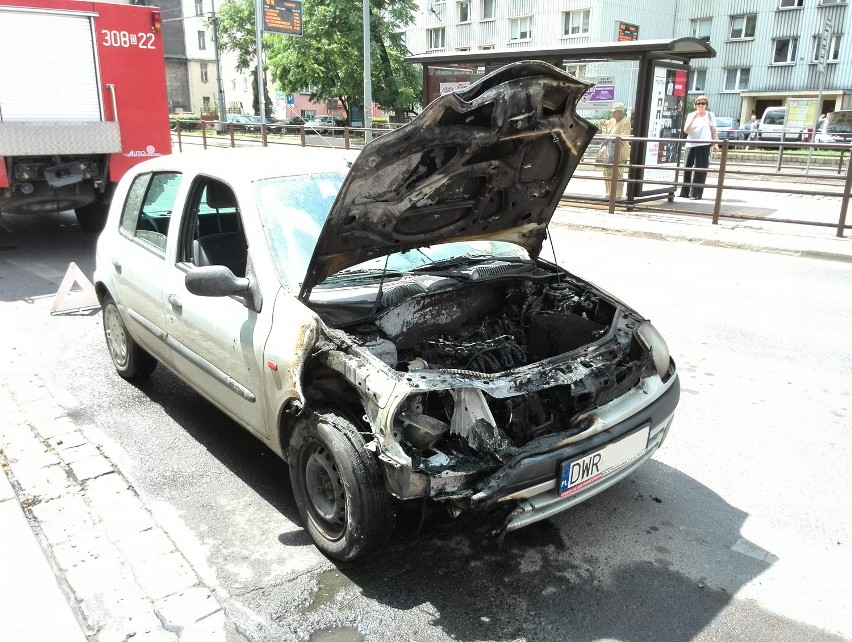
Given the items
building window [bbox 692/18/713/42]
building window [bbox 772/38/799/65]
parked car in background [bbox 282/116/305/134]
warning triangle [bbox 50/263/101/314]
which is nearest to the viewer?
warning triangle [bbox 50/263/101/314]

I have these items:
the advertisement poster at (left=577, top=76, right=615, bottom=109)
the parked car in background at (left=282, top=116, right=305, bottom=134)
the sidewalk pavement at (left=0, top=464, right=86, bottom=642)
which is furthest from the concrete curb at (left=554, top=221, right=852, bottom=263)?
the sidewalk pavement at (left=0, top=464, right=86, bottom=642)

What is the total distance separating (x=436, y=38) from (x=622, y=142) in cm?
3956

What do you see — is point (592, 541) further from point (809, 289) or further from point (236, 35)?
point (236, 35)

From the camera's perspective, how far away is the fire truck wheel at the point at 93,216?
10797mm

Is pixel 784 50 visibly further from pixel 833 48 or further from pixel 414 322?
pixel 414 322

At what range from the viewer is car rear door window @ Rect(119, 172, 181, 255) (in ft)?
14.6

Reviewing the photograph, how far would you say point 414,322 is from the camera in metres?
3.74

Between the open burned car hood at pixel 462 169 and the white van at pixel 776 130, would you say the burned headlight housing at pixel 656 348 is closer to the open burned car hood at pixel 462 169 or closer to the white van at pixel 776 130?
the open burned car hood at pixel 462 169

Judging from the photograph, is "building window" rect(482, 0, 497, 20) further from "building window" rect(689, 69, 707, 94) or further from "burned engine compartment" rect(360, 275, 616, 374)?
"burned engine compartment" rect(360, 275, 616, 374)

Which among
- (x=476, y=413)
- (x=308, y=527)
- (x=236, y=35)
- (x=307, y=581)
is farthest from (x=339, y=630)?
(x=236, y=35)

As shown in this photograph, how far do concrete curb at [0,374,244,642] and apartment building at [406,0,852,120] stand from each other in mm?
37284

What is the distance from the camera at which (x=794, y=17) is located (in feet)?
128

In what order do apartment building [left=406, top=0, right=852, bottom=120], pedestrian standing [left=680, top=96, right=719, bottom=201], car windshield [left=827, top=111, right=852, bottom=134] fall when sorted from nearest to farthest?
1. pedestrian standing [left=680, top=96, right=719, bottom=201]
2. car windshield [left=827, top=111, right=852, bottom=134]
3. apartment building [left=406, top=0, right=852, bottom=120]

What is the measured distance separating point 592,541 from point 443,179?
1.85 meters
